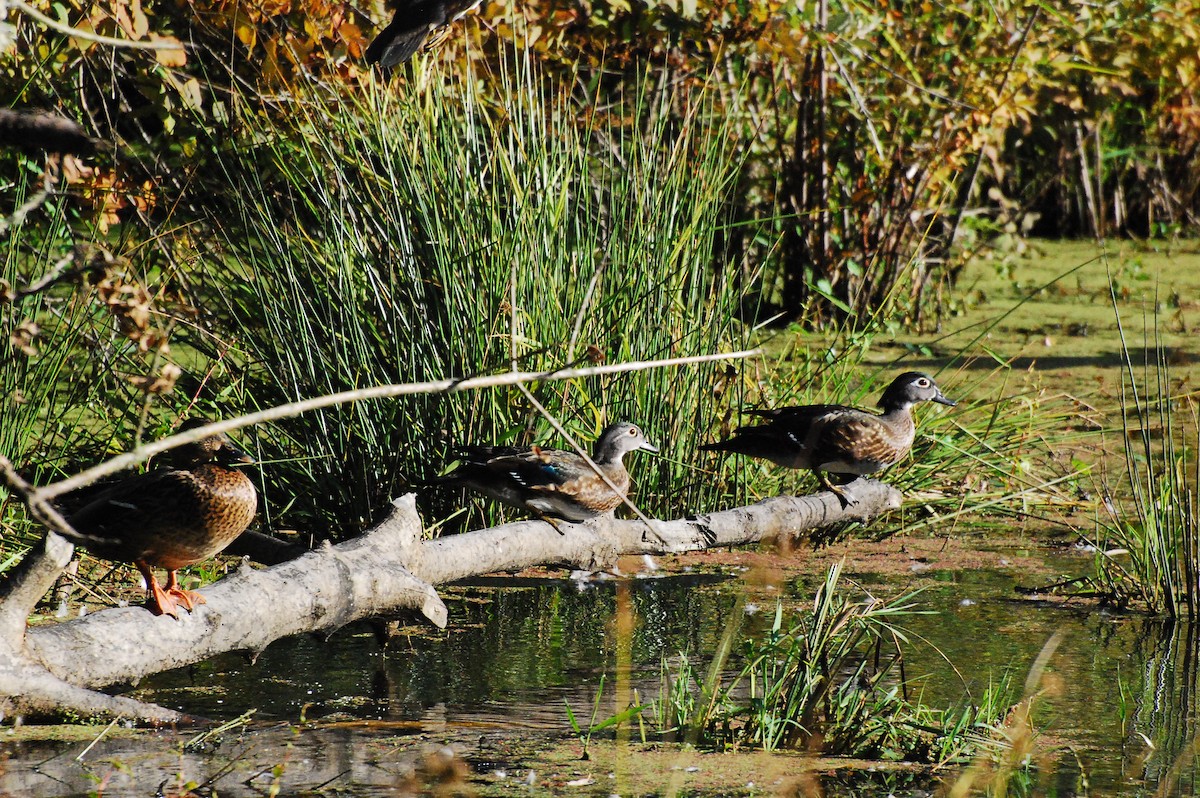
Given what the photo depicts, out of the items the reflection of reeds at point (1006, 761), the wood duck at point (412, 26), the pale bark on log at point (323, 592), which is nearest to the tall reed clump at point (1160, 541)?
the pale bark on log at point (323, 592)

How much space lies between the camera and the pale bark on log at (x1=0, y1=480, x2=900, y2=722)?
315cm

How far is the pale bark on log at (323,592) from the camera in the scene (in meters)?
3.15

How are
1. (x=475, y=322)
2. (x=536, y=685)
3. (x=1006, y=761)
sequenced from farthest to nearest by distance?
1. (x=475, y=322)
2. (x=536, y=685)
3. (x=1006, y=761)

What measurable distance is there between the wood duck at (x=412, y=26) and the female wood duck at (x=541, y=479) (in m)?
1.44

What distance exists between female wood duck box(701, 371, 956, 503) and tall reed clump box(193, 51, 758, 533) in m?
0.29

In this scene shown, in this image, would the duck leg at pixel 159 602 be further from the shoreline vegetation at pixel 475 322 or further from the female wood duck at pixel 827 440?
the female wood duck at pixel 827 440

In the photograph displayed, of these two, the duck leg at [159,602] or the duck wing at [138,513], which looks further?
the duck wing at [138,513]

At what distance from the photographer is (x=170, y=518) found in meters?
3.49

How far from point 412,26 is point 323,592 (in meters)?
2.20

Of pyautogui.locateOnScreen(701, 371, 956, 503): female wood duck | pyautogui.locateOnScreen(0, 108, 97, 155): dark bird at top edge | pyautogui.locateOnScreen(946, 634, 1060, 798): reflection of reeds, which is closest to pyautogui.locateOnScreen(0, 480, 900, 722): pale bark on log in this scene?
pyautogui.locateOnScreen(701, 371, 956, 503): female wood duck

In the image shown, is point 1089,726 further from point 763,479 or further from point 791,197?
point 791,197

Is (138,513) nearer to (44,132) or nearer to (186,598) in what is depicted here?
(186,598)

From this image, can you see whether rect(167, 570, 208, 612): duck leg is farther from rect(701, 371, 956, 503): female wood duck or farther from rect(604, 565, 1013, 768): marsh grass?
rect(701, 371, 956, 503): female wood duck

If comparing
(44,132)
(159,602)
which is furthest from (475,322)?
(44,132)
